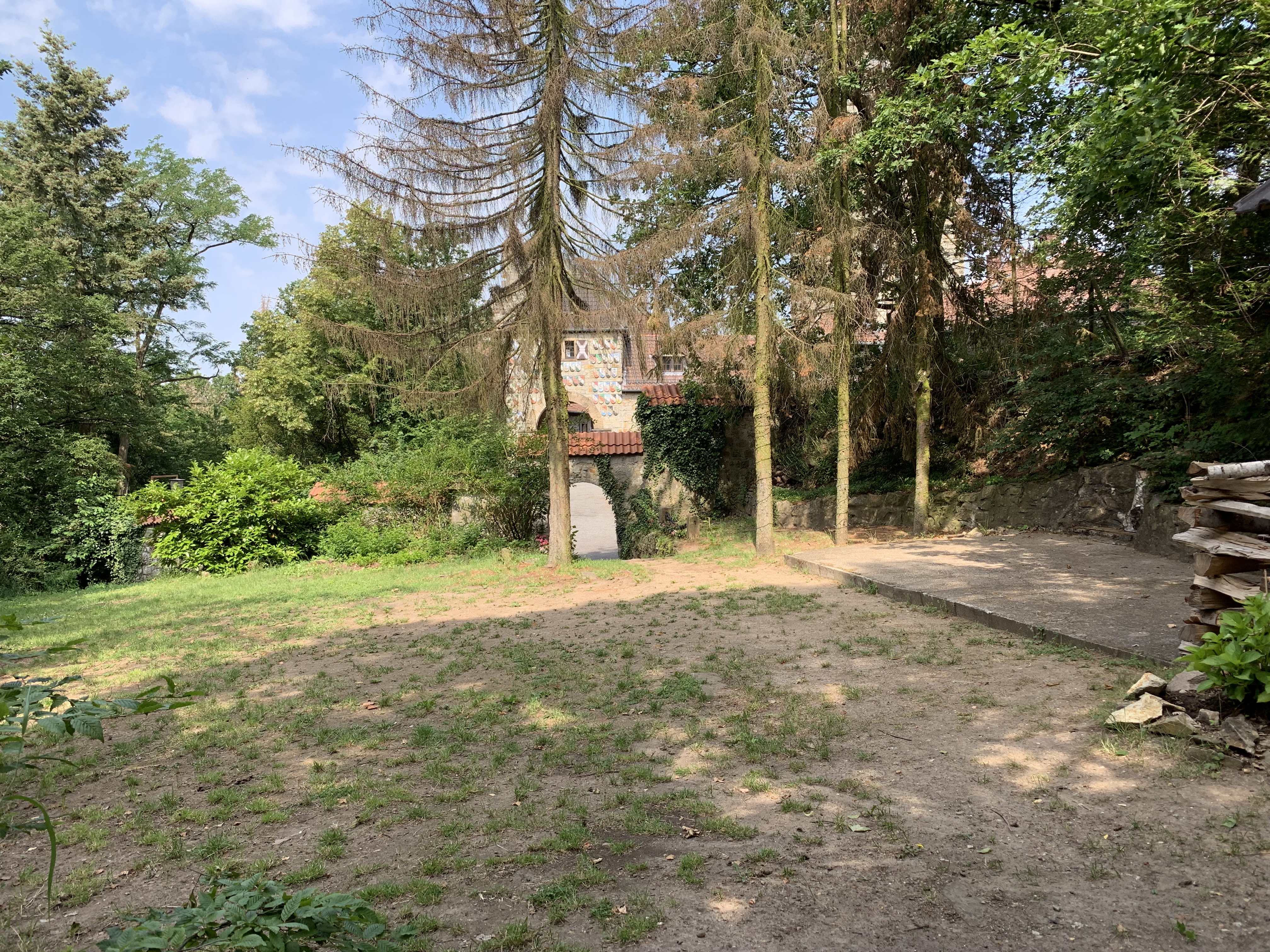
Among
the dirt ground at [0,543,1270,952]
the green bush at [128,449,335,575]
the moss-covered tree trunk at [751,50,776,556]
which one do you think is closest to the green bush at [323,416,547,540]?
the green bush at [128,449,335,575]

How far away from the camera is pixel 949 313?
13.9 metres

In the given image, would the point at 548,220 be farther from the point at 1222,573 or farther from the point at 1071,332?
the point at 1222,573

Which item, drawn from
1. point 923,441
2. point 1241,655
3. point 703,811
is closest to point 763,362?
point 923,441

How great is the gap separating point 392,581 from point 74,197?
21.2 meters

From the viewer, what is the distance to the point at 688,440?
17.9 metres

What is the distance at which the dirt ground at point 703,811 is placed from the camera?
2.60 meters

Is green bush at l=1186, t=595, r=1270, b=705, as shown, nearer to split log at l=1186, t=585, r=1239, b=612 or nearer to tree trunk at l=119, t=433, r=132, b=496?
split log at l=1186, t=585, r=1239, b=612

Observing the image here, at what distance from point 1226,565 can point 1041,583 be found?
418cm

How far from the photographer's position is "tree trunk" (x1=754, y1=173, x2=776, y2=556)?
12.4m

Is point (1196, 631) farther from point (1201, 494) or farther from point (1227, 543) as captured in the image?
point (1201, 494)

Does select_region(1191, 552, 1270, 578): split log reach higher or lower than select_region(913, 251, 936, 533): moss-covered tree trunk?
lower

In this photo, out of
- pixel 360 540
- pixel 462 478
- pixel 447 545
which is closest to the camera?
pixel 447 545

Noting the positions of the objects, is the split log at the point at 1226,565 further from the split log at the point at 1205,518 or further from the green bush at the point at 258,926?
the green bush at the point at 258,926

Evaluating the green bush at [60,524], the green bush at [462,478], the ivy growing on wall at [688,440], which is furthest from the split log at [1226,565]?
the green bush at [60,524]
